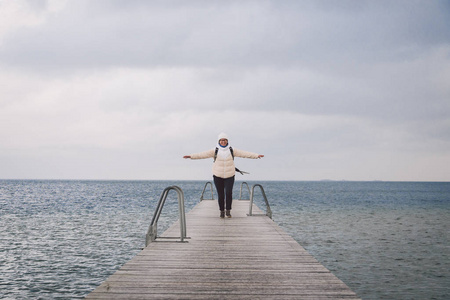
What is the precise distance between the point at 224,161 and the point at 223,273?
5036 mm

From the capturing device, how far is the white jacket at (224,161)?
982 centimetres

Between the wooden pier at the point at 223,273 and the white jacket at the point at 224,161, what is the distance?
7.76ft

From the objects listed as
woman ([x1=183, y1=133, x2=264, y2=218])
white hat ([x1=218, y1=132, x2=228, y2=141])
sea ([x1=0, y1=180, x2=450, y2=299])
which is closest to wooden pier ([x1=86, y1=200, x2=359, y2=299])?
woman ([x1=183, y1=133, x2=264, y2=218])

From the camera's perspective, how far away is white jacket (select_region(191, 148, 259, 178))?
9.82 metres

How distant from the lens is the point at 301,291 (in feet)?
13.9

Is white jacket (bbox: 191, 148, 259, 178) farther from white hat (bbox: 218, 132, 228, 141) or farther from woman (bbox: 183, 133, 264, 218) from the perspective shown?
white hat (bbox: 218, 132, 228, 141)

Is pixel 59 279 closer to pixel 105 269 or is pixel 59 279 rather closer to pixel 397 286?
pixel 105 269

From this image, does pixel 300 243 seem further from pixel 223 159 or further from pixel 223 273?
pixel 223 273

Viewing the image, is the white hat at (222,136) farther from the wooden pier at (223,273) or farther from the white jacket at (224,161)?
the wooden pier at (223,273)

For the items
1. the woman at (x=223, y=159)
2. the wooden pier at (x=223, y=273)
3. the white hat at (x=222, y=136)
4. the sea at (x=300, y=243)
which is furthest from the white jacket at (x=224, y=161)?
the sea at (x=300, y=243)

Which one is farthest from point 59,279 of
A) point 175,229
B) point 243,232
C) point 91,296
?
point 91,296

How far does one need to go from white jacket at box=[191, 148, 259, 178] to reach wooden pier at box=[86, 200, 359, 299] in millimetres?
2367

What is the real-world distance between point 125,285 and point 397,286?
24.3 feet

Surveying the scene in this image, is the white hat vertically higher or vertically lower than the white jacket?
higher
